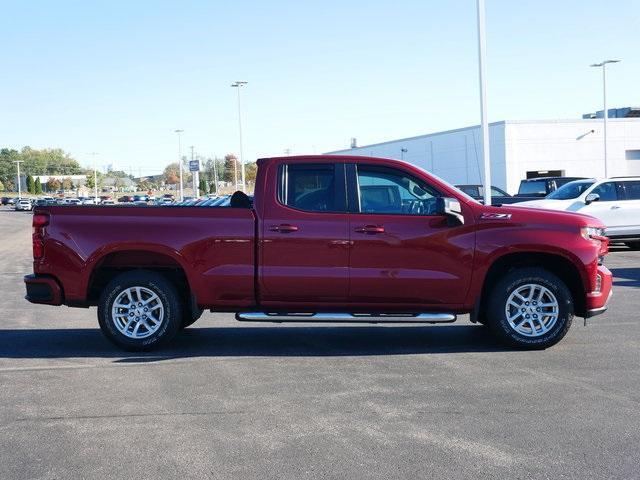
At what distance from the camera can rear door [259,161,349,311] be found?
25.8ft

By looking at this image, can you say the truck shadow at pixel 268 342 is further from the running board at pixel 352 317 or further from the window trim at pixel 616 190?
the window trim at pixel 616 190

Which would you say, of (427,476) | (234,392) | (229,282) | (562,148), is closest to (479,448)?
(427,476)

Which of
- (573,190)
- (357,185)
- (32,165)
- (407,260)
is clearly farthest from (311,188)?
(32,165)

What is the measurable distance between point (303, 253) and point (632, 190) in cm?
1436

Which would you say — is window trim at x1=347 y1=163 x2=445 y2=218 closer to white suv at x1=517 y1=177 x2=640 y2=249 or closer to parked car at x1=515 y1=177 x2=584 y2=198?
white suv at x1=517 y1=177 x2=640 y2=249

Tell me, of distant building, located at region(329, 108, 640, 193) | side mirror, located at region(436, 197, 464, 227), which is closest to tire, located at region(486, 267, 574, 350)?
side mirror, located at region(436, 197, 464, 227)

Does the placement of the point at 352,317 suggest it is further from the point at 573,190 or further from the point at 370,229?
the point at 573,190

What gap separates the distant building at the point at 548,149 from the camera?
5012 cm

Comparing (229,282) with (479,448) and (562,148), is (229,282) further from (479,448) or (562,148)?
(562,148)

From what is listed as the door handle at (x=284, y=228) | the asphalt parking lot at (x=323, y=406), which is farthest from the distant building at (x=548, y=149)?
the door handle at (x=284, y=228)

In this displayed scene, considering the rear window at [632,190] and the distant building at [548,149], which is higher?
the distant building at [548,149]

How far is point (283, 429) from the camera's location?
17.8 ft

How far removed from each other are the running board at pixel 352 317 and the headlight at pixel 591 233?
162cm

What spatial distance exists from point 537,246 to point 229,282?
3192mm
